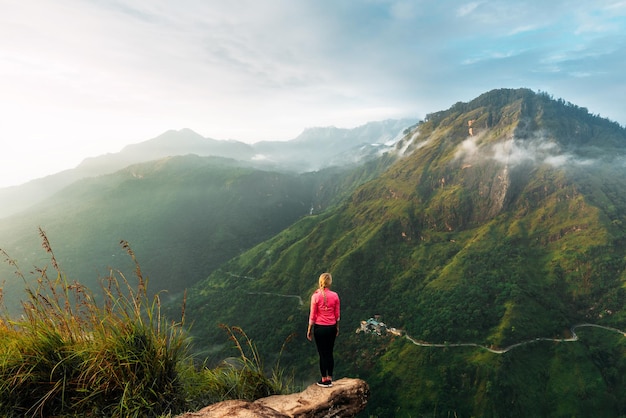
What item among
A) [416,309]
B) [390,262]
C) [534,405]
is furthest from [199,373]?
[390,262]

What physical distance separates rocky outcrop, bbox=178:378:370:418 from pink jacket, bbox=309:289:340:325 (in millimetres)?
1413

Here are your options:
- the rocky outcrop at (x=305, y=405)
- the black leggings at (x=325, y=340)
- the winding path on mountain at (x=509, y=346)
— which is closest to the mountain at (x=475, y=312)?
the winding path on mountain at (x=509, y=346)

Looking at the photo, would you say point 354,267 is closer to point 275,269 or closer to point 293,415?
point 275,269

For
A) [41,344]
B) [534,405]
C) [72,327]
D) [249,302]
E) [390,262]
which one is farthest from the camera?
[390,262]

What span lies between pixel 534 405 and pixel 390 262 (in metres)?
93.6

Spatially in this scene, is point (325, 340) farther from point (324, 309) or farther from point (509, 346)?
point (509, 346)

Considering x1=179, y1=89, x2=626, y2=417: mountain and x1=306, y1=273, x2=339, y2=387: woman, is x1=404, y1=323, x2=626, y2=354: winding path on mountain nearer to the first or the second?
x1=179, y1=89, x2=626, y2=417: mountain

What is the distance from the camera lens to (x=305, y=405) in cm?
598

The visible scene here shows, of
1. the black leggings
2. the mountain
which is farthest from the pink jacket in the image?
the mountain

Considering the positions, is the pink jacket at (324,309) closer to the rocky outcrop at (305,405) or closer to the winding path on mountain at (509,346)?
the rocky outcrop at (305,405)

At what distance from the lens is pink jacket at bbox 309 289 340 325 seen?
782 centimetres

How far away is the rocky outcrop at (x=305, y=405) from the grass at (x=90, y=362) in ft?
2.23

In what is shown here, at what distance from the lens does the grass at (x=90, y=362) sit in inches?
176

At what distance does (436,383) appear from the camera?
108750 millimetres
